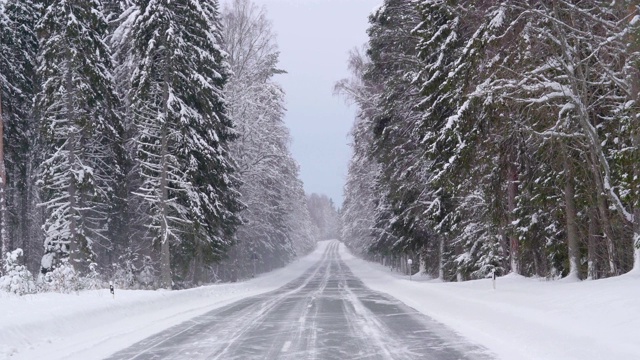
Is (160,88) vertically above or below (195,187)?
above

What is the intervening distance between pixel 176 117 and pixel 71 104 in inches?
178

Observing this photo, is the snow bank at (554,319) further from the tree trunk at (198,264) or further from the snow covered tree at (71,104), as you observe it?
the snow covered tree at (71,104)

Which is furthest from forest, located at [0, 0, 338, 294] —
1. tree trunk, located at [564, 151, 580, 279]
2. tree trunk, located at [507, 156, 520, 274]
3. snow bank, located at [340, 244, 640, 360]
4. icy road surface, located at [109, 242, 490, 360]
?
tree trunk, located at [564, 151, 580, 279]

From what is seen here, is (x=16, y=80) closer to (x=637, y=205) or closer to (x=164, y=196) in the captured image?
(x=164, y=196)

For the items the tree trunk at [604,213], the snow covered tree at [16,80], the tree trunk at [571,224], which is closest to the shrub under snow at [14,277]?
the tree trunk at [571,224]

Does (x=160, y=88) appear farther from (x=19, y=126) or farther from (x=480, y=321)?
(x=480, y=321)

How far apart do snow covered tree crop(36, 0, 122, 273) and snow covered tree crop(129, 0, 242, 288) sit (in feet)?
5.23

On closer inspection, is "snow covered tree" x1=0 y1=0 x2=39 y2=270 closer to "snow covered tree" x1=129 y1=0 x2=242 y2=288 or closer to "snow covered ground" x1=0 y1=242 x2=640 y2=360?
"snow covered tree" x1=129 y1=0 x2=242 y2=288

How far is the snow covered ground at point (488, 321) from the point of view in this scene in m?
9.01

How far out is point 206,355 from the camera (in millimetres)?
9445

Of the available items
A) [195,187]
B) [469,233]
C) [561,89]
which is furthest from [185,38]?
[561,89]

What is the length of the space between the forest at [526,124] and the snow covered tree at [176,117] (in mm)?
8445

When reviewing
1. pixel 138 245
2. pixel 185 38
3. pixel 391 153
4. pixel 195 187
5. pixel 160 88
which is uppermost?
pixel 185 38

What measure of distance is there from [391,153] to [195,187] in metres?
9.61
